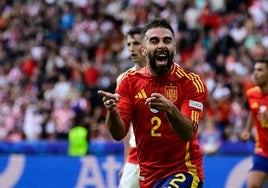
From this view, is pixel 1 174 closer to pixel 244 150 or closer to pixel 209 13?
pixel 244 150

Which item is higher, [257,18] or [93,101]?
[257,18]

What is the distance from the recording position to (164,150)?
8094mm

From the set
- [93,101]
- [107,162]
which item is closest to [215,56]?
→ [93,101]

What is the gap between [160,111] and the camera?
7852mm

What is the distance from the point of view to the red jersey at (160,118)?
316 inches

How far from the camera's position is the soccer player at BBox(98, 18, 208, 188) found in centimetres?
786

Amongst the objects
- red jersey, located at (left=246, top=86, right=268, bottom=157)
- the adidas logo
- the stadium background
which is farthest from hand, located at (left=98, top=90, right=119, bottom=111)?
the stadium background

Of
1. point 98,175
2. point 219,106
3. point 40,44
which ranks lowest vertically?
point 98,175

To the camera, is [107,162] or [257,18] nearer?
[107,162]

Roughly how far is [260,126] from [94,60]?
10.8 metres

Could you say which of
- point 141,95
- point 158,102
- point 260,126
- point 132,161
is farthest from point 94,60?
point 158,102

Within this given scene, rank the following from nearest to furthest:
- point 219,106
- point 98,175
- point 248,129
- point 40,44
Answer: point 248,129, point 98,175, point 219,106, point 40,44

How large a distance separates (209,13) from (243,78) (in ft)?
9.99

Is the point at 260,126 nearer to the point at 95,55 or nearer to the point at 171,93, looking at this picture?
the point at 171,93
